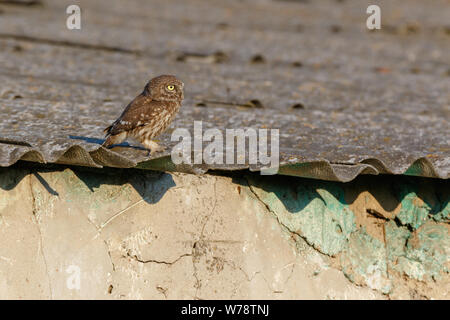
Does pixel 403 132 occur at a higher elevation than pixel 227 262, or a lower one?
higher

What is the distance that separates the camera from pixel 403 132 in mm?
5348

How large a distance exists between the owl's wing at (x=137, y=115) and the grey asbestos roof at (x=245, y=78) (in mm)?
166

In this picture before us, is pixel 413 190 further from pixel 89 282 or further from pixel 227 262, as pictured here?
pixel 89 282

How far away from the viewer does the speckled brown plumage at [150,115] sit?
4.47m

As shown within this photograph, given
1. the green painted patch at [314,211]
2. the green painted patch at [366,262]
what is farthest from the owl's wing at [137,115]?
the green painted patch at [366,262]

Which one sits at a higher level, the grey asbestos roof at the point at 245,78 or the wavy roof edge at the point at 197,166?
the grey asbestos roof at the point at 245,78

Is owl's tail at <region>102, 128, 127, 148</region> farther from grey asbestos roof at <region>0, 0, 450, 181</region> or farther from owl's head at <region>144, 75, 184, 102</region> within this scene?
owl's head at <region>144, 75, 184, 102</region>

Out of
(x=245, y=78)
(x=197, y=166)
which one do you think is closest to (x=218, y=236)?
(x=197, y=166)

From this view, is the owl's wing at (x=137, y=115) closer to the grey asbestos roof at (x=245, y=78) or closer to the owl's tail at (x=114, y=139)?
the owl's tail at (x=114, y=139)

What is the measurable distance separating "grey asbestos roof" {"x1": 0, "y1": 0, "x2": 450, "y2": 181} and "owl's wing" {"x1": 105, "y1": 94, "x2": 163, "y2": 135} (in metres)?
0.17

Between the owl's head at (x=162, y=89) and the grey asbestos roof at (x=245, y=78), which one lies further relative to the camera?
the owl's head at (x=162, y=89)

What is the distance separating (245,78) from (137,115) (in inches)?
111

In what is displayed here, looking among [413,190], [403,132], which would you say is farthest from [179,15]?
[413,190]
